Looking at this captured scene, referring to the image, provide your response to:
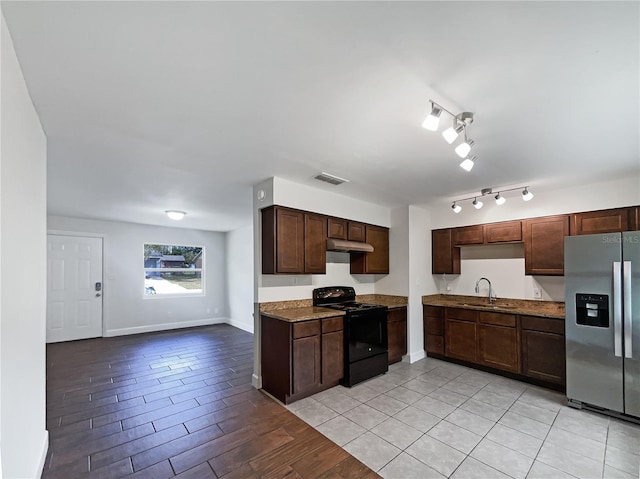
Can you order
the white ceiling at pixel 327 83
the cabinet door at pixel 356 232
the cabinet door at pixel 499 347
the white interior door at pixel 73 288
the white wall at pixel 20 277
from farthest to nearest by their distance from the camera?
the white interior door at pixel 73 288, the cabinet door at pixel 356 232, the cabinet door at pixel 499 347, the white wall at pixel 20 277, the white ceiling at pixel 327 83

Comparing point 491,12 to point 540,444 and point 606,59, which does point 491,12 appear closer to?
point 606,59

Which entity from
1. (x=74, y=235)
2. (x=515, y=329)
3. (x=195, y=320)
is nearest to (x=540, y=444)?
(x=515, y=329)

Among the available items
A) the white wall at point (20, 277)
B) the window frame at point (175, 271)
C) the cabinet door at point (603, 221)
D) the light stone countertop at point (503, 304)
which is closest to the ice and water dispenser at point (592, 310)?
the light stone countertop at point (503, 304)

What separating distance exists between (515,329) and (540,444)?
1696 mm

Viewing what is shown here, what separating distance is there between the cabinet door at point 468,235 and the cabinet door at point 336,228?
1970 millimetres

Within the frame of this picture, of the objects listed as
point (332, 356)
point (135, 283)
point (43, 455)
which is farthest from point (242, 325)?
point (43, 455)

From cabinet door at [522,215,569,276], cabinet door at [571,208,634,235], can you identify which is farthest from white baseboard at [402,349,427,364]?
cabinet door at [571,208,634,235]

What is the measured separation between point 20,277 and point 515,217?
528cm

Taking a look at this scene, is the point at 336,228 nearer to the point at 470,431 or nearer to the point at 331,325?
the point at 331,325

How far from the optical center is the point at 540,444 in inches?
97.9

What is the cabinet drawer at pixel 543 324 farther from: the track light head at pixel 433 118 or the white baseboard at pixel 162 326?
the white baseboard at pixel 162 326

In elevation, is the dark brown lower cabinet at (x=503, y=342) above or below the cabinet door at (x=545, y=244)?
below

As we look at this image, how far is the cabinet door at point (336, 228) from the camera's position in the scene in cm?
413

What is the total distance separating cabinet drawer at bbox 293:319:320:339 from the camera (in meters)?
3.25
